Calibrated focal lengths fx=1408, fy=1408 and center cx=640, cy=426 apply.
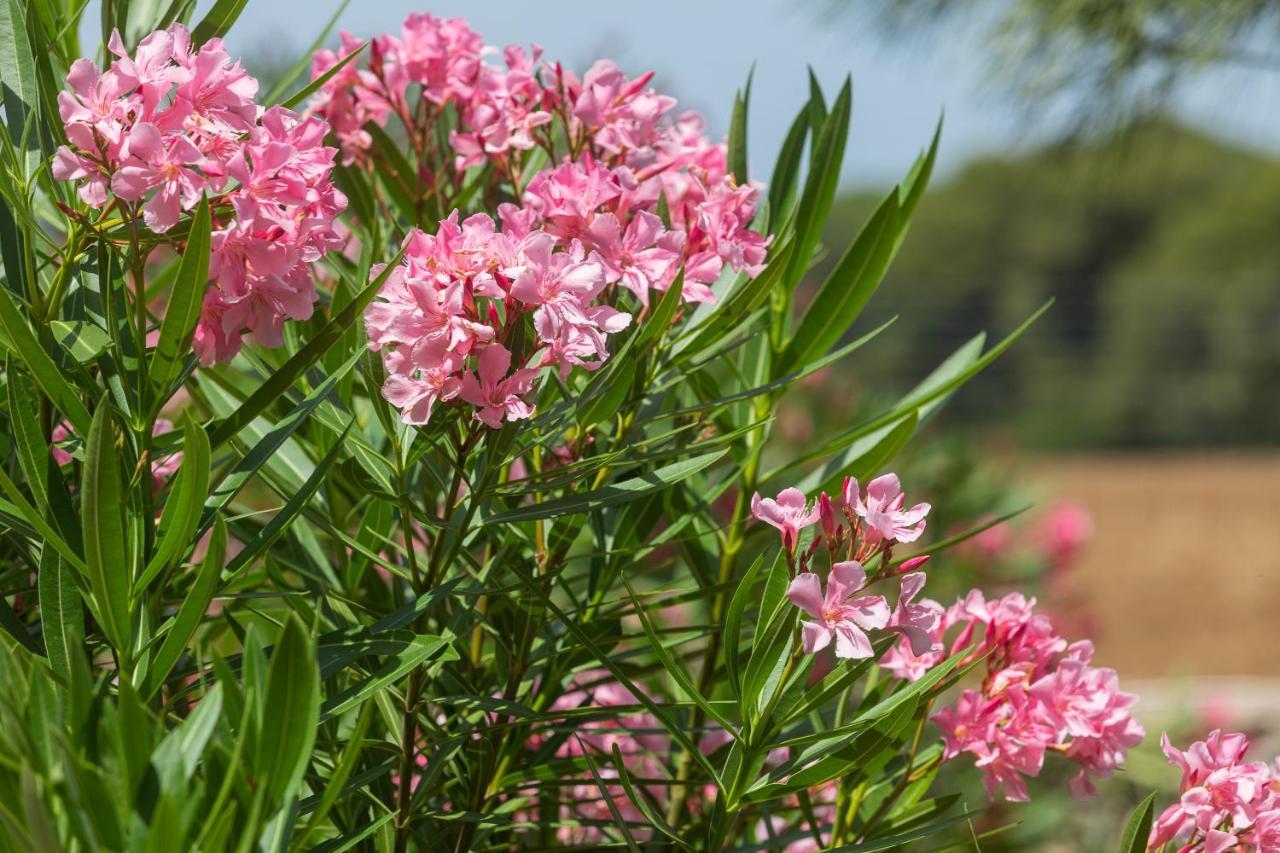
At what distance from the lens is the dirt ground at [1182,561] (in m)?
6.56

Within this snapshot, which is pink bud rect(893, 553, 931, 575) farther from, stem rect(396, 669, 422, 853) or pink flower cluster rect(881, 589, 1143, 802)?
stem rect(396, 669, 422, 853)

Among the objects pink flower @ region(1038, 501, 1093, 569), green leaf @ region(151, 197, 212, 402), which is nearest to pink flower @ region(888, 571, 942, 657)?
green leaf @ region(151, 197, 212, 402)

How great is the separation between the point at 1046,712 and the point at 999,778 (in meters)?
0.04

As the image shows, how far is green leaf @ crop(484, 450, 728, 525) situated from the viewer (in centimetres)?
61

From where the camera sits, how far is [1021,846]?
7.54 ft

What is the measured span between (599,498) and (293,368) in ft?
0.46

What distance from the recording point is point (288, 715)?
1.43ft

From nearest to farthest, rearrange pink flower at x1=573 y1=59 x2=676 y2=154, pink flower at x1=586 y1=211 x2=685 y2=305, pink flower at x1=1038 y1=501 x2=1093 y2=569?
pink flower at x1=586 y1=211 x2=685 y2=305 < pink flower at x1=573 y1=59 x2=676 y2=154 < pink flower at x1=1038 y1=501 x2=1093 y2=569

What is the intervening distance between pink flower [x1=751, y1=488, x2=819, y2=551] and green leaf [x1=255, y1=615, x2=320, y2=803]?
0.21m

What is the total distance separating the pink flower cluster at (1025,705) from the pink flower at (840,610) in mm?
116

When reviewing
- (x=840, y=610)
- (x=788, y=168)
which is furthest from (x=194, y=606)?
(x=788, y=168)

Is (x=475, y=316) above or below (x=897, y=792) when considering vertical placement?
above

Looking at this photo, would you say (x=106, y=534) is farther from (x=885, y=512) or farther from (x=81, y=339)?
(x=885, y=512)

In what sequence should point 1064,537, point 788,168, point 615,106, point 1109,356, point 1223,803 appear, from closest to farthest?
point 1223,803 < point 615,106 < point 788,168 < point 1064,537 < point 1109,356
